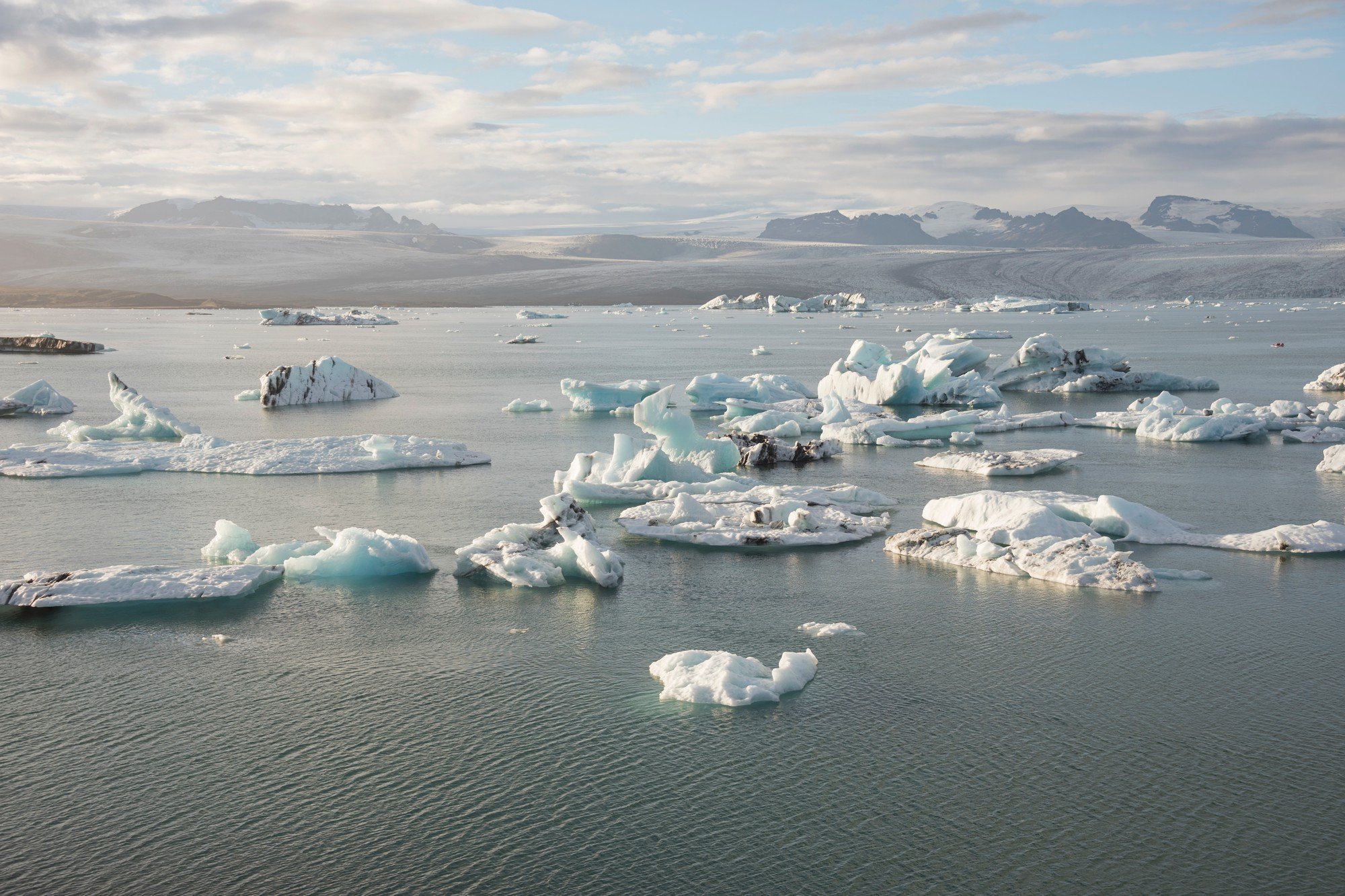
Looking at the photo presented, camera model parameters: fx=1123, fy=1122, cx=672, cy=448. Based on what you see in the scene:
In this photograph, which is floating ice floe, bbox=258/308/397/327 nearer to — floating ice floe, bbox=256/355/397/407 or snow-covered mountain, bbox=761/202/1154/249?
floating ice floe, bbox=256/355/397/407

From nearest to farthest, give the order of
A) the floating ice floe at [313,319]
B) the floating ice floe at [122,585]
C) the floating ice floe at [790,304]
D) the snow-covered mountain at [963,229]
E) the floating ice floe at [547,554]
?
the floating ice floe at [122,585]
the floating ice floe at [547,554]
the floating ice floe at [313,319]
the floating ice floe at [790,304]
the snow-covered mountain at [963,229]

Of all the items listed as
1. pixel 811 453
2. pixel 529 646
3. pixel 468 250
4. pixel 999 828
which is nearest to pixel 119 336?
pixel 811 453

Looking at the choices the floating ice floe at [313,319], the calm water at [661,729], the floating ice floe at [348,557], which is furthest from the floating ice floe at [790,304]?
the floating ice floe at [348,557]

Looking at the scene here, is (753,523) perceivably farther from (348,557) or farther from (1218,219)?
(1218,219)

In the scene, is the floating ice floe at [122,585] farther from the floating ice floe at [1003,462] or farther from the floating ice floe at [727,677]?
the floating ice floe at [1003,462]

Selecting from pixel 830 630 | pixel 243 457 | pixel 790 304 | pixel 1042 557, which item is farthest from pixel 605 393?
pixel 790 304

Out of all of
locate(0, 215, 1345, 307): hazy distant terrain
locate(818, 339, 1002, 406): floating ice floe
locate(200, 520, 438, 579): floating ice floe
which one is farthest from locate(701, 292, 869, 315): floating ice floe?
locate(200, 520, 438, 579): floating ice floe

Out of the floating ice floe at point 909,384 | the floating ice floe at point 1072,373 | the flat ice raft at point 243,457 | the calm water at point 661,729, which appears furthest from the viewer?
the floating ice floe at point 1072,373

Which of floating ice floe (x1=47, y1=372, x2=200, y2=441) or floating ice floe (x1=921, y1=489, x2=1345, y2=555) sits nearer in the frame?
floating ice floe (x1=921, y1=489, x2=1345, y2=555)
